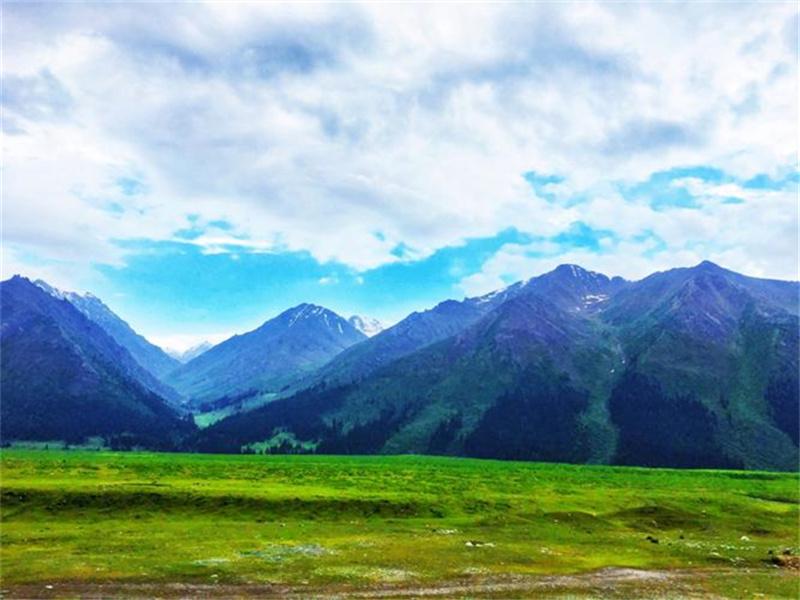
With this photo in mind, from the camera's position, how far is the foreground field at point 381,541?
47719 mm

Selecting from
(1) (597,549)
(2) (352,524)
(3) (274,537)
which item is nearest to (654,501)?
(1) (597,549)

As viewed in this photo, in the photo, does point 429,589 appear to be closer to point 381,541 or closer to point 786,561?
point 381,541

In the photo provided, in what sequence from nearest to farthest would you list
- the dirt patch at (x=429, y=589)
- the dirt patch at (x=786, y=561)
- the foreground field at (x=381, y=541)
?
1. the dirt patch at (x=429, y=589)
2. the foreground field at (x=381, y=541)
3. the dirt patch at (x=786, y=561)

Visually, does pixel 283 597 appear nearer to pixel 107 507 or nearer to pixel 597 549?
pixel 597 549

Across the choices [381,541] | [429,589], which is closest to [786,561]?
[429,589]

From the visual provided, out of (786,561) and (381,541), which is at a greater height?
(381,541)

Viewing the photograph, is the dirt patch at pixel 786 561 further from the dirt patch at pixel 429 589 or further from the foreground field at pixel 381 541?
the dirt patch at pixel 429 589

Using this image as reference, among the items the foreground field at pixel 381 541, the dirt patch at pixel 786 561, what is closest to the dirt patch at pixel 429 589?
the foreground field at pixel 381 541

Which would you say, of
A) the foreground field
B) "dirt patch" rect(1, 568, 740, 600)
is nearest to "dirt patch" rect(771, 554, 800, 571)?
the foreground field

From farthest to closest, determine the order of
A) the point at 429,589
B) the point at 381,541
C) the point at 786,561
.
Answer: the point at 381,541
the point at 786,561
the point at 429,589

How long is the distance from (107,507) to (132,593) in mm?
40818

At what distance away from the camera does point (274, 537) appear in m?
65.1

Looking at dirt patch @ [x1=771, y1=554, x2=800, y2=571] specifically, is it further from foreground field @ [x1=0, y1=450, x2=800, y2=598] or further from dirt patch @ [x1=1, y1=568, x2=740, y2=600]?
dirt patch @ [x1=1, y1=568, x2=740, y2=600]

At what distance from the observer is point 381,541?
6425cm
